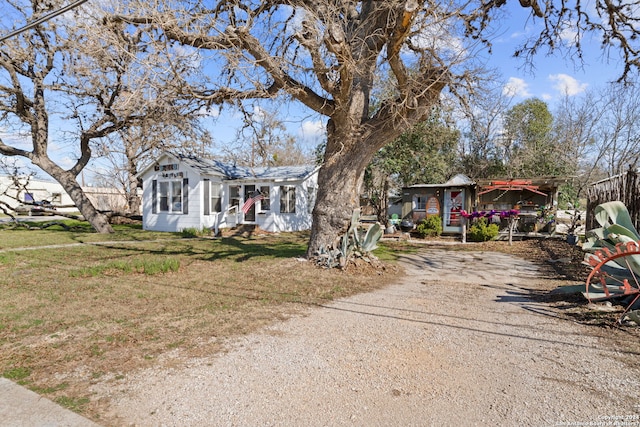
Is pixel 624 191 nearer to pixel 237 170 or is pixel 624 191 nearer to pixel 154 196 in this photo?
pixel 237 170

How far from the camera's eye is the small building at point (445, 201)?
17.1 metres

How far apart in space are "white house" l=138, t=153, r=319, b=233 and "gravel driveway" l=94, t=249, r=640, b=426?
13.8 metres

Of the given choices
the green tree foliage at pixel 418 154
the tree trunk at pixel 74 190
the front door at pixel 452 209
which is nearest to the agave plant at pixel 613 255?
the front door at pixel 452 209

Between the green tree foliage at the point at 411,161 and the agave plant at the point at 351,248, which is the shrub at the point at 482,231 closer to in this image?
the green tree foliage at the point at 411,161

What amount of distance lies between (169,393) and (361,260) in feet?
18.9

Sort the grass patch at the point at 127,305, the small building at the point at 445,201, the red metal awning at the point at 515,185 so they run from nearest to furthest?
the grass patch at the point at 127,305, the red metal awning at the point at 515,185, the small building at the point at 445,201

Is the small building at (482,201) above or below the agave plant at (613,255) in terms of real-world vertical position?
above

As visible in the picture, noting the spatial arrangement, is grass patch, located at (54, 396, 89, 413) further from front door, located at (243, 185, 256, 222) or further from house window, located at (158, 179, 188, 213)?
front door, located at (243, 185, 256, 222)

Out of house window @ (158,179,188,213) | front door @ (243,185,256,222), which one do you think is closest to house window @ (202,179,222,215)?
house window @ (158,179,188,213)

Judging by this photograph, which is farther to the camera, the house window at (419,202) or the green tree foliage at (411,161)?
the green tree foliage at (411,161)

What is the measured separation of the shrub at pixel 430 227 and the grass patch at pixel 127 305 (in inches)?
344

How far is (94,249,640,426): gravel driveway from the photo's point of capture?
8.54ft

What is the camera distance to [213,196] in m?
18.6

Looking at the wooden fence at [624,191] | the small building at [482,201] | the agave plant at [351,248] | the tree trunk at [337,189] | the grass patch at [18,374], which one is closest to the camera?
the grass patch at [18,374]
